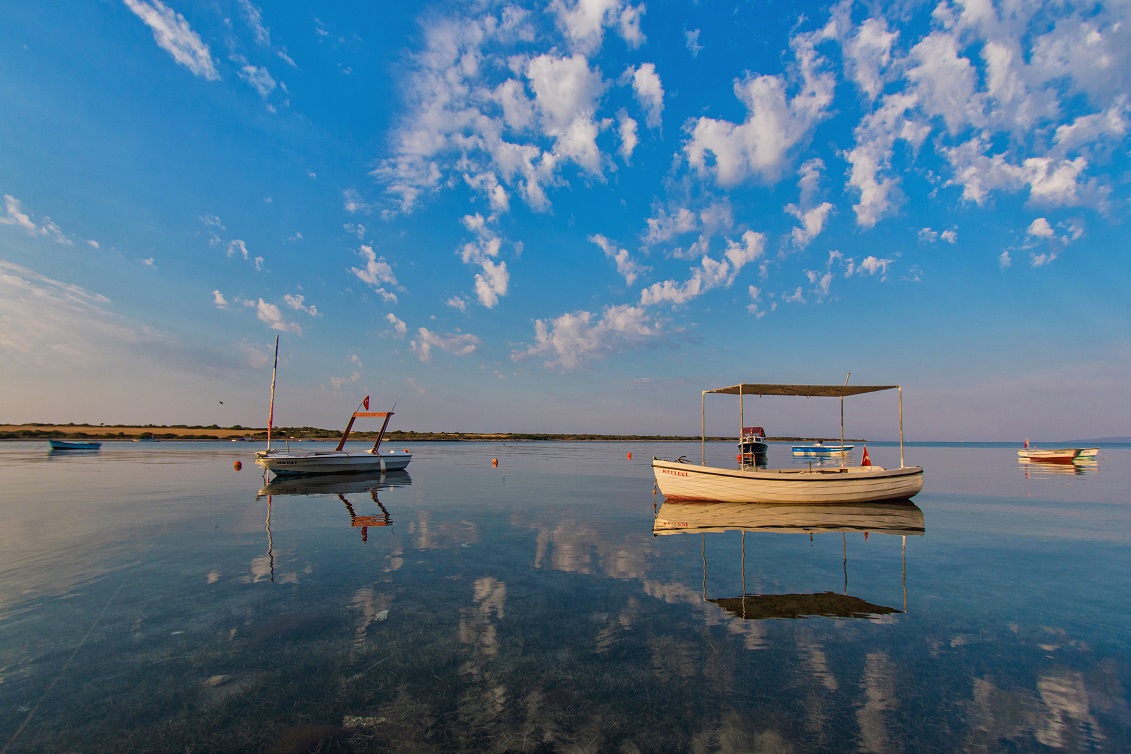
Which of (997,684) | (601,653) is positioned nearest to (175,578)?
(601,653)

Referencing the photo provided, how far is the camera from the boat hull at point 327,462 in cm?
3038

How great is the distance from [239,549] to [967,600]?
1673 centimetres

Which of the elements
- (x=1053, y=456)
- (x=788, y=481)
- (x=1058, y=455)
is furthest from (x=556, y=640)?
(x=1053, y=456)

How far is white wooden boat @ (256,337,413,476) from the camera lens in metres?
30.5

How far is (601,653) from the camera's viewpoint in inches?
267

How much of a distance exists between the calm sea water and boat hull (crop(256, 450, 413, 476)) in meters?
14.7

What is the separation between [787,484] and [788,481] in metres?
0.16

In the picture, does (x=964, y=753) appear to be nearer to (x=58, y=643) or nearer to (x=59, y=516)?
(x=58, y=643)

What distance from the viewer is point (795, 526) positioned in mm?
16797

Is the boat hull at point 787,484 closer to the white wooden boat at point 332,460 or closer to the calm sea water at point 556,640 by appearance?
the calm sea water at point 556,640

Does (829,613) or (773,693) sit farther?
(829,613)

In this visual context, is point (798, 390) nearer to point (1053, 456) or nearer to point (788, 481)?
point (788, 481)

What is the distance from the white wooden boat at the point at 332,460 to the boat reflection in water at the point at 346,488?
1.88 feet

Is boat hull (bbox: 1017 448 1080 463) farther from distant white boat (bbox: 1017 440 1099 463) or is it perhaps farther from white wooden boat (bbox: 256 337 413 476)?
white wooden boat (bbox: 256 337 413 476)
